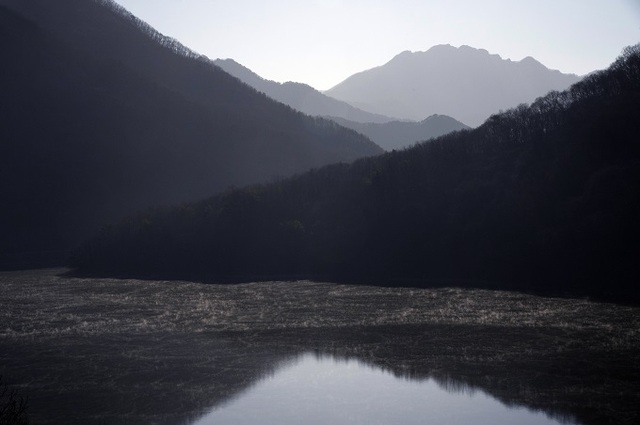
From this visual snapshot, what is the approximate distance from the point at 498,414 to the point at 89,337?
678 inches

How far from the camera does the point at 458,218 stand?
52469 mm

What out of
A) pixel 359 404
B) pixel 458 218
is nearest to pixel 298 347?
pixel 359 404

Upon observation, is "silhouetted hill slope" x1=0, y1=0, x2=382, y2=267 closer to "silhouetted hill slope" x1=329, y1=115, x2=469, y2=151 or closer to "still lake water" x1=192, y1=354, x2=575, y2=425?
"silhouetted hill slope" x1=329, y1=115, x2=469, y2=151

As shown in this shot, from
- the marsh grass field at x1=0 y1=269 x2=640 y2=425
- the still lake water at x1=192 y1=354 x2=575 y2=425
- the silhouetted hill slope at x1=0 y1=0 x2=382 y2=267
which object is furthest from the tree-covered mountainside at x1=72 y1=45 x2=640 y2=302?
the silhouetted hill slope at x1=0 y1=0 x2=382 y2=267

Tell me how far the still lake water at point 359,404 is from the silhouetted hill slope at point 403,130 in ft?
478

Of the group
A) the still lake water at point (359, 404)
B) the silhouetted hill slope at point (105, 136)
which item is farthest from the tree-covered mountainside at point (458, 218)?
the silhouetted hill slope at point (105, 136)

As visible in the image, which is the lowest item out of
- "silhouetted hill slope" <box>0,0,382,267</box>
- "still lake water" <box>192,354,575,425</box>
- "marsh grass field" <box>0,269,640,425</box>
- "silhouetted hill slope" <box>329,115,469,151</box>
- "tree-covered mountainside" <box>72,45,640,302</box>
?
"still lake water" <box>192,354,575,425</box>

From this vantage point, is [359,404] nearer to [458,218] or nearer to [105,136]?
[458,218]

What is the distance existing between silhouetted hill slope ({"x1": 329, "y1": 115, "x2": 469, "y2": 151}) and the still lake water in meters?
146

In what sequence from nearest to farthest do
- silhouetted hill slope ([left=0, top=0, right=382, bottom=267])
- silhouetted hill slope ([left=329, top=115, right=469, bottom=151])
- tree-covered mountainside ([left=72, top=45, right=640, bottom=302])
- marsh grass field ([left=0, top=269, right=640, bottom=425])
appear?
marsh grass field ([left=0, top=269, right=640, bottom=425]) < tree-covered mountainside ([left=72, top=45, right=640, bottom=302]) < silhouetted hill slope ([left=0, top=0, right=382, bottom=267]) < silhouetted hill slope ([left=329, top=115, right=469, bottom=151])

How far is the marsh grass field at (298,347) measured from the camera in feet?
67.1

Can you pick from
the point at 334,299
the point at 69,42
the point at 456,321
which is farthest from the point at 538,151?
the point at 69,42

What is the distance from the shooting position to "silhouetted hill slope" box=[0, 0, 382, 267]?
325ft

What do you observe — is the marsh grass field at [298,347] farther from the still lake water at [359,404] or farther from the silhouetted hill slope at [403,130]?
the silhouetted hill slope at [403,130]
